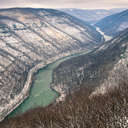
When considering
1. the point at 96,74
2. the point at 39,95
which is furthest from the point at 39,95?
the point at 96,74

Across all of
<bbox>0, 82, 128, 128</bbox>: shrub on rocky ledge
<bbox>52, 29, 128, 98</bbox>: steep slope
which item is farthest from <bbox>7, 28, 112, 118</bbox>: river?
<bbox>0, 82, 128, 128</bbox>: shrub on rocky ledge

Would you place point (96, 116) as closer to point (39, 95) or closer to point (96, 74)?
point (96, 74)

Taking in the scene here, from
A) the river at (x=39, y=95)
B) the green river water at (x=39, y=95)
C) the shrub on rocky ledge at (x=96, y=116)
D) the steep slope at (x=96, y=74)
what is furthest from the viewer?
the green river water at (x=39, y=95)

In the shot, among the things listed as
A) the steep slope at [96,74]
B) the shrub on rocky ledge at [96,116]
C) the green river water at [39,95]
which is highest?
the shrub on rocky ledge at [96,116]

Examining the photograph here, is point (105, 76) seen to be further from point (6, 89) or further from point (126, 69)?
point (6, 89)

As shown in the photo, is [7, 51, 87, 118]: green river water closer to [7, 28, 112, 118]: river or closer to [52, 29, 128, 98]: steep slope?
[7, 28, 112, 118]: river

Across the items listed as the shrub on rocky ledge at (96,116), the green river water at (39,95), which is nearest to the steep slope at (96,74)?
the green river water at (39,95)

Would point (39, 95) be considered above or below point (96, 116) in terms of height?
below

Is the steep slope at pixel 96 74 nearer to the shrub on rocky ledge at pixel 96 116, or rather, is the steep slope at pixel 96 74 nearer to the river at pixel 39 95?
the river at pixel 39 95

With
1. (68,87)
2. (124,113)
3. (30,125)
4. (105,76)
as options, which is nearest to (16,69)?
(68,87)

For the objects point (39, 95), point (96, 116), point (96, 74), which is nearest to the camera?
point (96, 116)

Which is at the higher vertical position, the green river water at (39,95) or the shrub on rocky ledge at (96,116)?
the shrub on rocky ledge at (96,116)
